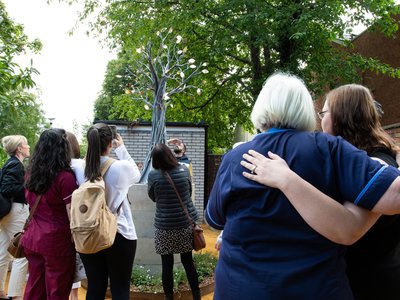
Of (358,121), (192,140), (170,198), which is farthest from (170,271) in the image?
(192,140)

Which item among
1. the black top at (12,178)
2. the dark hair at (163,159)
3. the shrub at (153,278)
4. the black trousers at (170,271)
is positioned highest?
the dark hair at (163,159)

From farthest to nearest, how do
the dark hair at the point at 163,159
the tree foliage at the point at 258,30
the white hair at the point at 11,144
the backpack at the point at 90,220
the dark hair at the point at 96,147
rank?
the tree foliage at the point at 258,30, the white hair at the point at 11,144, the dark hair at the point at 163,159, the dark hair at the point at 96,147, the backpack at the point at 90,220

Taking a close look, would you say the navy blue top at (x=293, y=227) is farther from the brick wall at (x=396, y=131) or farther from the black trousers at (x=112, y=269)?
the brick wall at (x=396, y=131)

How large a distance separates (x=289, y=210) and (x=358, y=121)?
722 mm

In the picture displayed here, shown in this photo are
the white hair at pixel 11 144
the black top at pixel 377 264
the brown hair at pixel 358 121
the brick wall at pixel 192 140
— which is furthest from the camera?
the brick wall at pixel 192 140

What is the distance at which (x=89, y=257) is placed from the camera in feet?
10.2

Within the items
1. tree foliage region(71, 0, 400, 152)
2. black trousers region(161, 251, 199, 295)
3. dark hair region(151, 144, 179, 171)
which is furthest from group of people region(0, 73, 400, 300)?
tree foliage region(71, 0, 400, 152)

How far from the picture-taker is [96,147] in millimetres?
3113

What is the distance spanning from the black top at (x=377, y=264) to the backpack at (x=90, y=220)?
1.75m

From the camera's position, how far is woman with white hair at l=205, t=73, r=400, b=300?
1449mm

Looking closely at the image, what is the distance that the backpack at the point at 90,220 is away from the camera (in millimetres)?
2842

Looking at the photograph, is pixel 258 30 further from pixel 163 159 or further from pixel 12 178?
pixel 12 178

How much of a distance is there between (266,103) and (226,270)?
725mm

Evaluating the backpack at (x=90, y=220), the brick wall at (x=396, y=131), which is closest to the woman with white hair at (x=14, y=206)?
the backpack at (x=90, y=220)
